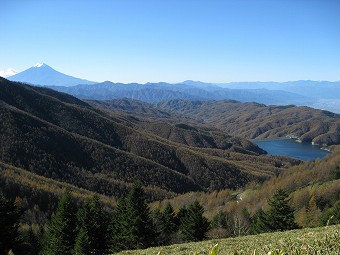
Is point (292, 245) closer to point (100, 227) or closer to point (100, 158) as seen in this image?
point (100, 227)

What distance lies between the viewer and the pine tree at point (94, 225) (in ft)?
108

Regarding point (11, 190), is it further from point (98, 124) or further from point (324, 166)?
point (98, 124)

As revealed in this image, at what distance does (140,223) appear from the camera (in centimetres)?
3325

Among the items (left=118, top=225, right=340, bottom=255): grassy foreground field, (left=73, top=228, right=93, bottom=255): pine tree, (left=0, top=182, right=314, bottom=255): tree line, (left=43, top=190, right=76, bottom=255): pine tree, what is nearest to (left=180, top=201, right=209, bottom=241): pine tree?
(left=0, top=182, right=314, bottom=255): tree line

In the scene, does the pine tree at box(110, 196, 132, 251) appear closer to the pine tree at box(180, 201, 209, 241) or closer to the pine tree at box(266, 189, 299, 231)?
the pine tree at box(180, 201, 209, 241)

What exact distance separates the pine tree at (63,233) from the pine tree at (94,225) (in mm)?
1064

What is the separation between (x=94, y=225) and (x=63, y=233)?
10.2ft

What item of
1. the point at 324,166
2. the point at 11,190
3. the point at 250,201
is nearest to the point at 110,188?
the point at 11,190

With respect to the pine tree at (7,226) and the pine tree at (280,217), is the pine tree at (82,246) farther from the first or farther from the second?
the pine tree at (280,217)

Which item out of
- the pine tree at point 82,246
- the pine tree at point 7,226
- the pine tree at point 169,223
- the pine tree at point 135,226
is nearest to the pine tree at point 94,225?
the pine tree at point 135,226

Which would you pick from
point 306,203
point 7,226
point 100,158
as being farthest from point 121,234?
point 100,158

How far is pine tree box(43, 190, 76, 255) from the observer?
30.9 meters

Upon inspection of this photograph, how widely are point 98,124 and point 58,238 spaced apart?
154 meters

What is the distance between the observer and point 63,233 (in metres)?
31.4
